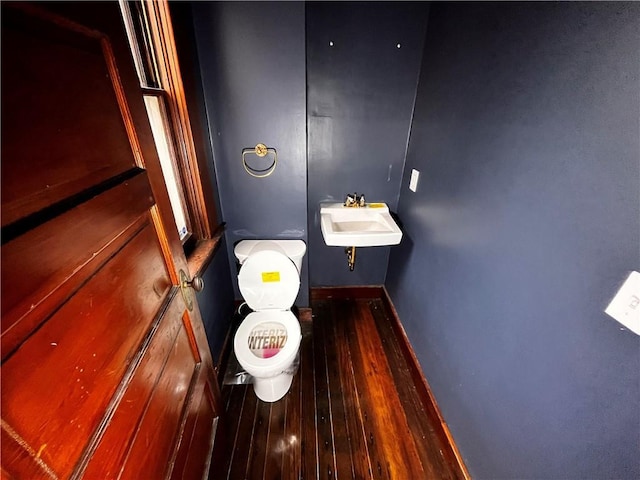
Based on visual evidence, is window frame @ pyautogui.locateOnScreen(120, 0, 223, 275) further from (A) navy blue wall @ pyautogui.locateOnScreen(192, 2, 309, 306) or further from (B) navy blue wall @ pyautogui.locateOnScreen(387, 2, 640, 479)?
(B) navy blue wall @ pyautogui.locateOnScreen(387, 2, 640, 479)

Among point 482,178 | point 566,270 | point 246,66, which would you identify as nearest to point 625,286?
point 566,270

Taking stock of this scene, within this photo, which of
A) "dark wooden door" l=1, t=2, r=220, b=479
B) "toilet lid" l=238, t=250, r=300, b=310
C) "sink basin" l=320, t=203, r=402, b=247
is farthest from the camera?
"sink basin" l=320, t=203, r=402, b=247

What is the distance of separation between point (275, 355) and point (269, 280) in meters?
0.43

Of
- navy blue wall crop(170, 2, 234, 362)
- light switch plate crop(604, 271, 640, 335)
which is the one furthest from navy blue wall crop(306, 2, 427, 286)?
light switch plate crop(604, 271, 640, 335)

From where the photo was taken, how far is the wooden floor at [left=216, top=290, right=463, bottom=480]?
4.09 feet

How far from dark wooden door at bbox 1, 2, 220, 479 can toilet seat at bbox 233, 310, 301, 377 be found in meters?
0.54

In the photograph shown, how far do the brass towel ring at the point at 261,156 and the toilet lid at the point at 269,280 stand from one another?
1.59ft

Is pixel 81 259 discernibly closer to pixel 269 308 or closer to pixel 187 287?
pixel 187 287

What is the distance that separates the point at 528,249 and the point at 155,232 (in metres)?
1.15

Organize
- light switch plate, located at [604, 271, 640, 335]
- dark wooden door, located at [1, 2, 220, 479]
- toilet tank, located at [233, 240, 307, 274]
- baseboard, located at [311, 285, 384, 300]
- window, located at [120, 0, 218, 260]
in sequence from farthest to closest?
1. baseboard, located at [311, 285, 384, 300]
2. toilet tank, located at [233, 240, 307, 274]
3. window, located at [120, 0, 218, 260]
4. light switch plate, located at [604, 271, 640, 335]
5. dark wooden door, located at [1, 2, 220, 479]

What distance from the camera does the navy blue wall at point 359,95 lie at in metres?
1.51

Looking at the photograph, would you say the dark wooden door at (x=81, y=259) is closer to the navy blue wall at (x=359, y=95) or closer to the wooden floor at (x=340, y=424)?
the wooden floor at (x=340, y=424)

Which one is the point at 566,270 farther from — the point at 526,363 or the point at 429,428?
the point at 429,428

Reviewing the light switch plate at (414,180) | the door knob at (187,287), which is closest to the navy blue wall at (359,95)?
the light switch plate at (414,180)
